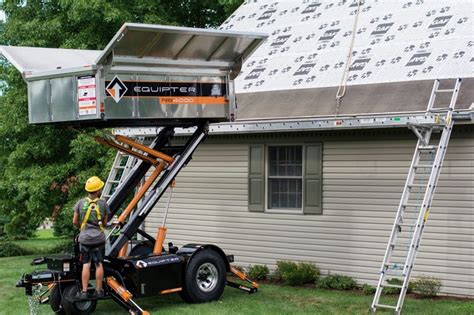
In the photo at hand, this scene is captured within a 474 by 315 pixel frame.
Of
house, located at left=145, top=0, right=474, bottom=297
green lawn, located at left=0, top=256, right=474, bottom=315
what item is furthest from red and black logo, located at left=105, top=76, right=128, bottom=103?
house, located at left=145, top=0, right=474, bottom=297

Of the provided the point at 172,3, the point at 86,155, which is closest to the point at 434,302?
the point at 86,155

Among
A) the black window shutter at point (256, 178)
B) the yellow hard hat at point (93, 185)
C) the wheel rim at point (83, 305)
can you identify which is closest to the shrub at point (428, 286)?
the black window shutter at point (256, 178)

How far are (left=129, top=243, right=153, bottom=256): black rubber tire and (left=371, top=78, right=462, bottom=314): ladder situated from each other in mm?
4074

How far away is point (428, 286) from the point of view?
12461 millimetres

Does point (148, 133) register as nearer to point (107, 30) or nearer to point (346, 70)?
point (346, 70)

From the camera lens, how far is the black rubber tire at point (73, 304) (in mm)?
11086

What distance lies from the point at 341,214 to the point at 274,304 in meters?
2.55

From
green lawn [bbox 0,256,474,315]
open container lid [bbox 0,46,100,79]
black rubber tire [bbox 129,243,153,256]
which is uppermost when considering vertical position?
open container lid [bbox 0,46,100,79]

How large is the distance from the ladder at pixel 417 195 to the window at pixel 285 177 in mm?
1951

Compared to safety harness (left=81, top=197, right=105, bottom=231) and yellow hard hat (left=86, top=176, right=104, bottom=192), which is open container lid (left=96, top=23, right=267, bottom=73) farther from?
safety harness (left=81, top=197, right=105, bottom=231)

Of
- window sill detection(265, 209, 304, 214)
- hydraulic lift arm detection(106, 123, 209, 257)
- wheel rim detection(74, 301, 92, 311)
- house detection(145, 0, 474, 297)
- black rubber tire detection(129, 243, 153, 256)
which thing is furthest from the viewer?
window sill detection(265, 209, 304, 214)

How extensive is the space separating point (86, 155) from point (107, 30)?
12.7 ft

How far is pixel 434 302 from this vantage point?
11992mm

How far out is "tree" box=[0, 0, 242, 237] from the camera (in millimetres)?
20719
